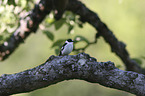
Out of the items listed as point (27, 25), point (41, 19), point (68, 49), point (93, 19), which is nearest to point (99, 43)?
point (93, 19)

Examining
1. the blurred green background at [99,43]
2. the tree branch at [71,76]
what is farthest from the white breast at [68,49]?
the blurred green background at [99,43]

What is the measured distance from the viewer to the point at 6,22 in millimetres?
5715

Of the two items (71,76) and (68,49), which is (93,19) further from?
(71,76)

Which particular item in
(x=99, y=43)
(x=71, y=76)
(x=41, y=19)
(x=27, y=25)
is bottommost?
(x=71, y=76)

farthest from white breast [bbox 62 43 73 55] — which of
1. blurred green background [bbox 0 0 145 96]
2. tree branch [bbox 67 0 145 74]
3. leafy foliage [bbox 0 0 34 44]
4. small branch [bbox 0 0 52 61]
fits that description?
blurred green background [bbox 0 0 145 96]

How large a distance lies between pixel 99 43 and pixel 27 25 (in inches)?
561

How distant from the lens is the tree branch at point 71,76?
3170mm

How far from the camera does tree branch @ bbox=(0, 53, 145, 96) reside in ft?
10.4

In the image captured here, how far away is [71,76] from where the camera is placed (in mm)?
3215

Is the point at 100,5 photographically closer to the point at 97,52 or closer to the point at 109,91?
the point at 97,52

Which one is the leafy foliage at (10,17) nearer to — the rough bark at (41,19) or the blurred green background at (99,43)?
the rough bark at (41,19)

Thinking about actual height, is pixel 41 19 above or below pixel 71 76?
above

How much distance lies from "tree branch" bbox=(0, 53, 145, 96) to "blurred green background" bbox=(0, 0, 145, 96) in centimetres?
1248

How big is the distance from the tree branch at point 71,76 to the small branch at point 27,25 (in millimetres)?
2431
